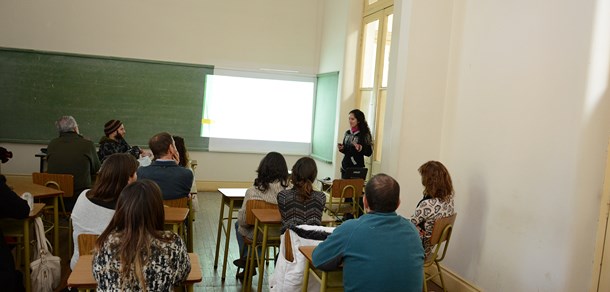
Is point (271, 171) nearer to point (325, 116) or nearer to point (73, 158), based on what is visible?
point (73, 158)

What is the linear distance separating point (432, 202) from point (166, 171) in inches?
76.8

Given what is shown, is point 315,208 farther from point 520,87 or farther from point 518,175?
point 520,87

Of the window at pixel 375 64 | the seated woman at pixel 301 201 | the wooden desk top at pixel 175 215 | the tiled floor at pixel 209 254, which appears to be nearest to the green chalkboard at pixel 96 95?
the tiled floor at pixel 209 254

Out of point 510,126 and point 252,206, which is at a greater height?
point 510,126

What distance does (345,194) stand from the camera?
17.8 ft

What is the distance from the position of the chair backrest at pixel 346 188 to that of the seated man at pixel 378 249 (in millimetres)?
2745

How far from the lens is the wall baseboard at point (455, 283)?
425 cm

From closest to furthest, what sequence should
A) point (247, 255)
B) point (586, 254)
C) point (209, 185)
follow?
point (586, 254) < point (247, 255) < point (209, 185)

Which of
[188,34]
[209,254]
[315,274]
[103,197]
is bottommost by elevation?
[209,254]

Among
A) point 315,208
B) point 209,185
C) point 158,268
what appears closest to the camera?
point 158,268

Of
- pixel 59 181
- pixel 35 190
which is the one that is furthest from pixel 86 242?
pixel 59 181

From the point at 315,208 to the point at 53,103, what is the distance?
589 centimetres

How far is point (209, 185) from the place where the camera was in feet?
29.2

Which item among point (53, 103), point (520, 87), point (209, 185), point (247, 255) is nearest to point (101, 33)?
point (53, 103)
